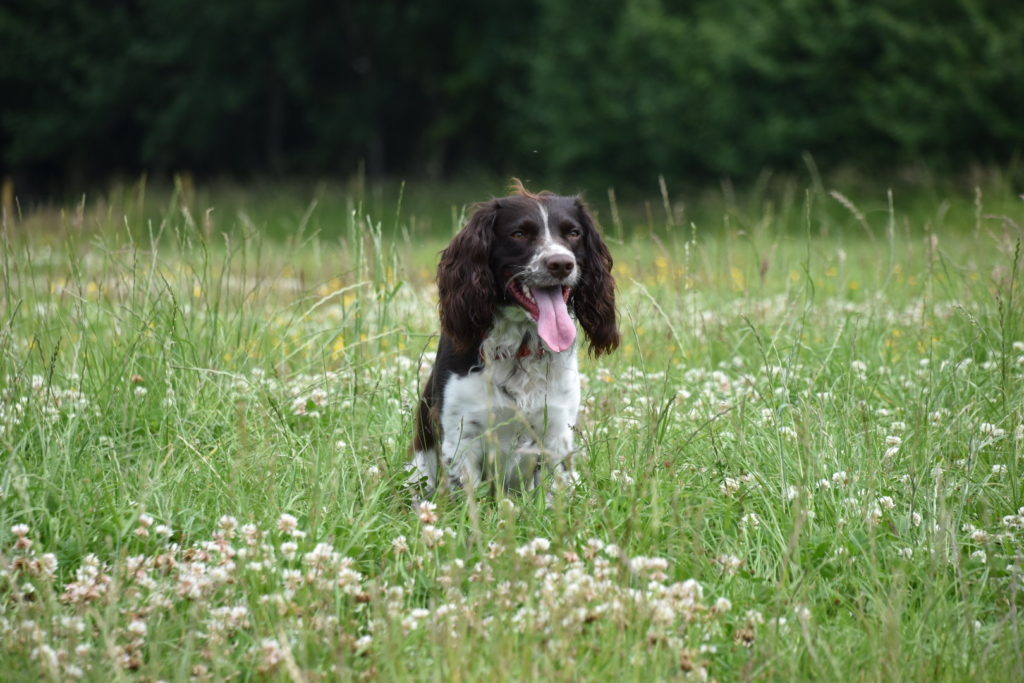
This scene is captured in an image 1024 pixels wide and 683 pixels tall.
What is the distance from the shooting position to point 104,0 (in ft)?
113

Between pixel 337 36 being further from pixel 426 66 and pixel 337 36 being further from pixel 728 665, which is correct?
pixel 728 665

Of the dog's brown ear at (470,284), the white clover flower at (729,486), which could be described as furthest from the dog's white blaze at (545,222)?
the white clover flower at (729,486)

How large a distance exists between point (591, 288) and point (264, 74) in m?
30.7

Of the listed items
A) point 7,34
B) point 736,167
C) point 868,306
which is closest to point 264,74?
point 7,34

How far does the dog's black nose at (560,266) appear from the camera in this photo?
12.4ft

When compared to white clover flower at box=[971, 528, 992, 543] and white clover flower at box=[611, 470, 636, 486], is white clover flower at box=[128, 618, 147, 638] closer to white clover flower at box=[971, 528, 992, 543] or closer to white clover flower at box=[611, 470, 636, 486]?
white clover flower at box=[611, 470, 636, 486]

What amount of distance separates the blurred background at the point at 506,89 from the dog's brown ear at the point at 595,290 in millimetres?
14076

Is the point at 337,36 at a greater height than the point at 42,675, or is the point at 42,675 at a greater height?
the point at 337,36

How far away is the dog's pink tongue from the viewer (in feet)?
12.3

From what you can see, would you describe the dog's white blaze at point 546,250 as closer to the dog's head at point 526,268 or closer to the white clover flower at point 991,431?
the dog's head at point 526,268

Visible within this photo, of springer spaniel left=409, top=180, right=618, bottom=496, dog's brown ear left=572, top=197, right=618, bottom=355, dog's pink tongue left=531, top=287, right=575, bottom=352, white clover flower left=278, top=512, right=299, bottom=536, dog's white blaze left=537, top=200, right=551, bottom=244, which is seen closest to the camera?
white clover flower left=278, top=512, right=299, bottom=536

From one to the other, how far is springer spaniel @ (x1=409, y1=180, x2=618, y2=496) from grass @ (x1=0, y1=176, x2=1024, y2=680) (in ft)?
0.62

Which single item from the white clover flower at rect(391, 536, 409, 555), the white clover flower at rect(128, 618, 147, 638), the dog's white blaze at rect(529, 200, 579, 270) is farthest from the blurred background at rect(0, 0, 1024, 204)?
the white clover flower at rect(128, 618, 147, 638)

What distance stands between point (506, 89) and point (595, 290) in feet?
82.4
